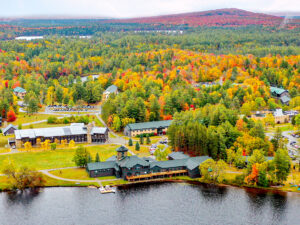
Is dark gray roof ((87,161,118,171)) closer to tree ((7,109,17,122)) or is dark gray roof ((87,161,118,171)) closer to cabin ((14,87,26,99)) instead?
tree ((7,109,17,122))

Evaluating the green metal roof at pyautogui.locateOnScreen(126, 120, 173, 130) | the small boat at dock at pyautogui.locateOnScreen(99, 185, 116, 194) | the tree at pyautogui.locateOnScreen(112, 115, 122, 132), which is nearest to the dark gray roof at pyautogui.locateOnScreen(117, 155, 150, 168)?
the small boat at dock at pyautogui.locateOnScreen(99, 185, 116, 194)

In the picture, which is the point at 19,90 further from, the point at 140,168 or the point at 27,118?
the point at 140,168

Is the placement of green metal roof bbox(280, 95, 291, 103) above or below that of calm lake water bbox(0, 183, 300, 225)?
→ above

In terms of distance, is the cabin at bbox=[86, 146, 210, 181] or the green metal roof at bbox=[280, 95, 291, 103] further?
the green metal roof at bbox=[280, 95, 291, 103]

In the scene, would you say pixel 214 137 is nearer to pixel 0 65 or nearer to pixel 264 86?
pixel 264 86

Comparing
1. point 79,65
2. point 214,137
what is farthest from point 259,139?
point 79,65

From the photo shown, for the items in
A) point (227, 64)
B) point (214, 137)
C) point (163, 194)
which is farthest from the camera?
point (227, 64)

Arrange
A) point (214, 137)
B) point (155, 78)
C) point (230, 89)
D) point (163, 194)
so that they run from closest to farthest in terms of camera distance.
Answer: point (163, 194) → point (214, 137) → point (230, 89) → point (155, 78)

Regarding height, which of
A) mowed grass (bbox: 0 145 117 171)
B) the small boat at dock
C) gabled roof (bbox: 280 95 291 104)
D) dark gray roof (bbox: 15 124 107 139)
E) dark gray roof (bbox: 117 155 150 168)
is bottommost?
mowed grass (bbox: 0 145 117 171)
